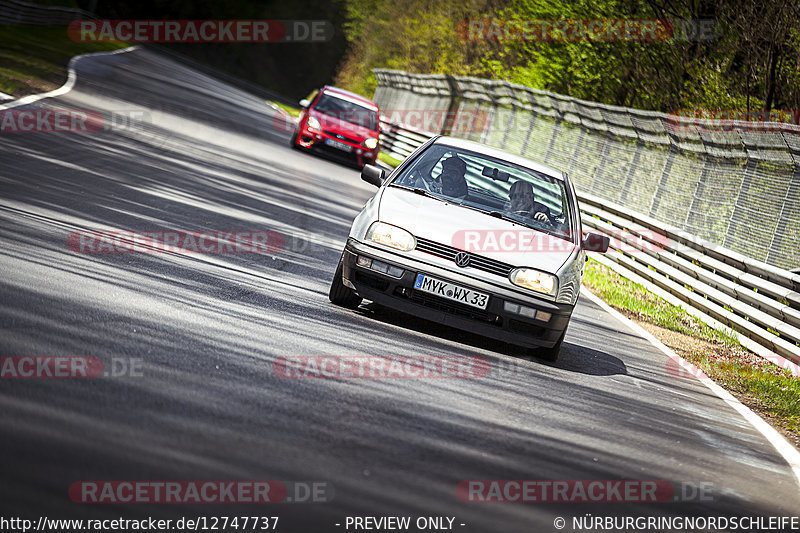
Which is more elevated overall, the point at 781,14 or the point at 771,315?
the point at 781,14

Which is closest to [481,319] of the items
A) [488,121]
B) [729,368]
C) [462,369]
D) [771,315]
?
[462,369]

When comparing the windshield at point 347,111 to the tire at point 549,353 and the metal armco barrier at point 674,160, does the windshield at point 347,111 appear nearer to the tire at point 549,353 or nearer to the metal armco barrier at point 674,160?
the metal armco barrier at point 674,160

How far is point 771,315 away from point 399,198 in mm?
5284

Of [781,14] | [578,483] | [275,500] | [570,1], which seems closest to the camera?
[275,500]

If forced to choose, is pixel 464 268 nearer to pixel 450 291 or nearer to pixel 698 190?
pixel 450 291

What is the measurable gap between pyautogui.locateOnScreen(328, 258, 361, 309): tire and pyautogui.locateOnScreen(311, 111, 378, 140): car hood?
18364 millimetres

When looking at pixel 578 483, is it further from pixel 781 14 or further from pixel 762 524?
pixel 781 14

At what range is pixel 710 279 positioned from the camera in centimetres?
1392

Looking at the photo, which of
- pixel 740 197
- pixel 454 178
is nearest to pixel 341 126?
pixel 740 197

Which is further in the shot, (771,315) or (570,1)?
(570,1)

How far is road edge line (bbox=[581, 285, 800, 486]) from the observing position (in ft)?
24.5

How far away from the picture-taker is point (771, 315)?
39.4 ft

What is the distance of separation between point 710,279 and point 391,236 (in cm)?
688

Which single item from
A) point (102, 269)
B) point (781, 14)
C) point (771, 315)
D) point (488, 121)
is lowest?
point (102, 269)
